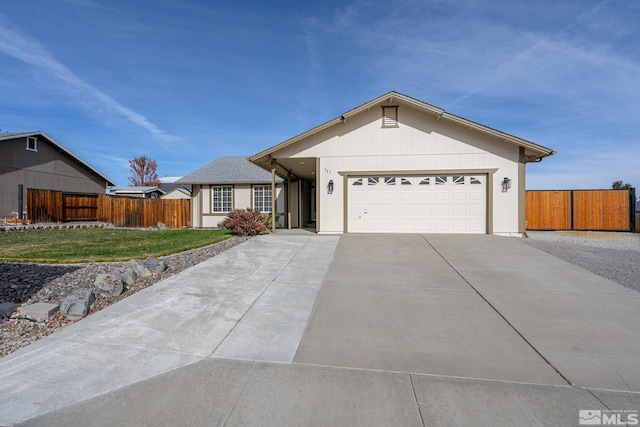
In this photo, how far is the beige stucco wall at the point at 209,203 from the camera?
1881cm

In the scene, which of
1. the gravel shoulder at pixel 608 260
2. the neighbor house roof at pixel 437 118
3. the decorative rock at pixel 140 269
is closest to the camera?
the decorative rock at pixel 140 269

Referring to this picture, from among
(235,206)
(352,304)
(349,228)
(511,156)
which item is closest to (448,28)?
(511,156)

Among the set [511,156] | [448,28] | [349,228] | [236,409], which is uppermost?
[448,28]

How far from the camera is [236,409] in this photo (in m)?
2.64

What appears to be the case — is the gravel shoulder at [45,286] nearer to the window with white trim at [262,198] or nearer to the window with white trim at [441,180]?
the window with white trim at [441,180]

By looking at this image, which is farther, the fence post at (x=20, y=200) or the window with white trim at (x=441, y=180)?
the fence post at (x=20, y=200)

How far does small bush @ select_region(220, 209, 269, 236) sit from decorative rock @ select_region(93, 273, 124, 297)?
6.37 metres

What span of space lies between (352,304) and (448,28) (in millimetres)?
10617

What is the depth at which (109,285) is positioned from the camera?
18.3ft

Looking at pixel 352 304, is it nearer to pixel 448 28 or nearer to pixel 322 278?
pixel 322 278

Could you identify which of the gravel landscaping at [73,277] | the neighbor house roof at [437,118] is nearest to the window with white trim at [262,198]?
the neighbor house roof at [437,118]

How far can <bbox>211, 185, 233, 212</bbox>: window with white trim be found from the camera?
19.0m

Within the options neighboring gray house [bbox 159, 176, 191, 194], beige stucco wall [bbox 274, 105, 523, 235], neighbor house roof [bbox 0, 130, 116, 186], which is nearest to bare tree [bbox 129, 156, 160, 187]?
neighboring gray house [bbox 159, 176, 191, 194]

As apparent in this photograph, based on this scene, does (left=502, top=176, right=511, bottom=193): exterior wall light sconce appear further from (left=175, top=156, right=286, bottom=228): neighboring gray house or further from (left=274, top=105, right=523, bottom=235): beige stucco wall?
(left=175, top=156, right=286, bottom=228): neighboring gray house
